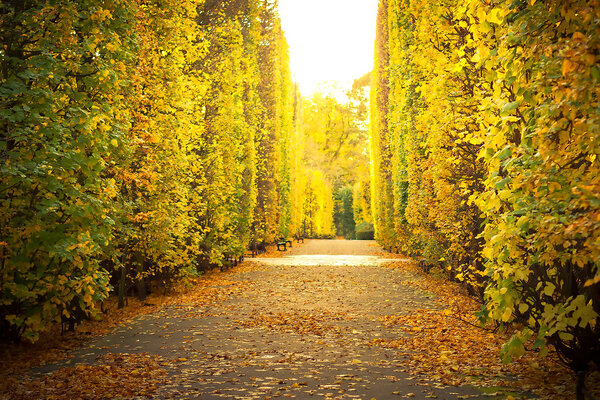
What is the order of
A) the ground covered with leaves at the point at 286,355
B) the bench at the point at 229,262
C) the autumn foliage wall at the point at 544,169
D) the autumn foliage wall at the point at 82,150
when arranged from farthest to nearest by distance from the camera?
the bench at the point at 229,262
the autumn foliage wall at the point at 82,150
the ground covered with leaves at the point at 286,355
the autumn foliage wall at the point at 544,169

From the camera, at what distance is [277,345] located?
770 cm

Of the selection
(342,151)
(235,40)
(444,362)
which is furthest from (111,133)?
(342,151)

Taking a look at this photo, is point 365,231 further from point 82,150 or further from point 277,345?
point 82,150

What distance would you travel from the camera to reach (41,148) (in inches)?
253

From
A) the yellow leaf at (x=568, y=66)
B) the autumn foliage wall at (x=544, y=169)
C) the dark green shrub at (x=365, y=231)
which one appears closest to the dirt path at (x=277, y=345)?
the autumn foliage wall at (x=544, y=169)

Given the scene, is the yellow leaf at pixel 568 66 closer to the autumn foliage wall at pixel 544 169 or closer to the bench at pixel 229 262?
the autumn foliage wall at pixel 544 169

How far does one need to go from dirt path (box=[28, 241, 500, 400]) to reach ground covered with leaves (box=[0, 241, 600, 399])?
16 millimetres

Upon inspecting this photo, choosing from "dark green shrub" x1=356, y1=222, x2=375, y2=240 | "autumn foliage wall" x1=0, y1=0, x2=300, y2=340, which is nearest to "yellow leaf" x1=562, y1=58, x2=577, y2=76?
"autumn foliage wall" x1=0, y1=0, x2=300, y2=340

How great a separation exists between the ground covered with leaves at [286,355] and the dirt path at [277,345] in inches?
0.6

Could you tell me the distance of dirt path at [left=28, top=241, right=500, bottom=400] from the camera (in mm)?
5637

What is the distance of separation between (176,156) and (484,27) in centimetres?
766

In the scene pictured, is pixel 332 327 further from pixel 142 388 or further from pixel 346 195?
pixel 346 195

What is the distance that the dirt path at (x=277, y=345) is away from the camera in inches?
222

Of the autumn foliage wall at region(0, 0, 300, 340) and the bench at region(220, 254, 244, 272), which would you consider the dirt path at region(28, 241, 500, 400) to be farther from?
the bench at region(220, 254, 244, 272)
